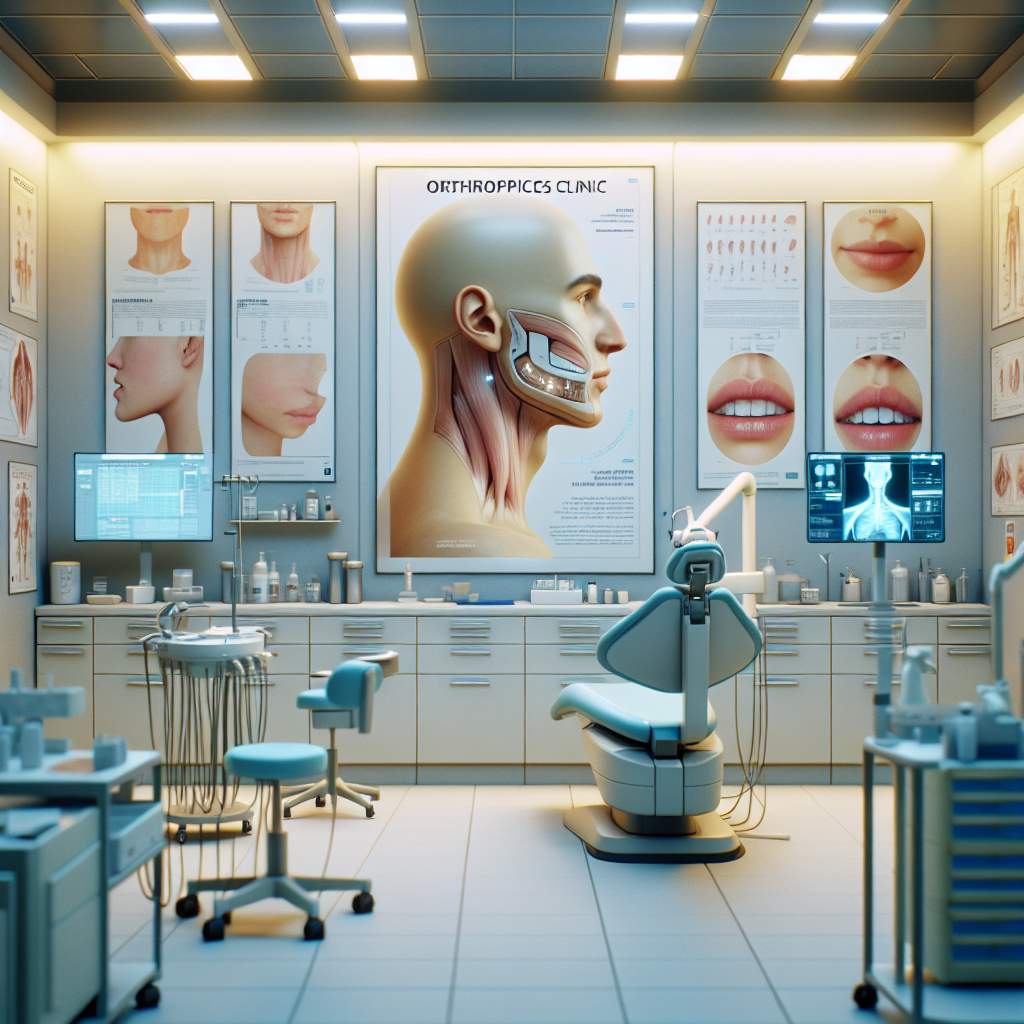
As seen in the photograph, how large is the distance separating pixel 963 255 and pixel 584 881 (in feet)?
13.5

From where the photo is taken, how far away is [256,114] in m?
5.67

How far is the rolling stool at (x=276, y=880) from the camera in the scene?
3311 mm

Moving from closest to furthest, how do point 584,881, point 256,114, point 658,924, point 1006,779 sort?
point 1006,779, point 658,924, point 584,881, point 256,114

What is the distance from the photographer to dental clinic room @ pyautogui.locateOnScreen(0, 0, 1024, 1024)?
16.3 ft

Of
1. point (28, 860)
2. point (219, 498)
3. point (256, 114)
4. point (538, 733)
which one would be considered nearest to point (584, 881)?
point (538, 733)

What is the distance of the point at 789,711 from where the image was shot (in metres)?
5.34

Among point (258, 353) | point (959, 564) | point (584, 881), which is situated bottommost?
point (584, 881)

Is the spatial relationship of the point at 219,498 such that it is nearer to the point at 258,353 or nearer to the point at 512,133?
the point at 258,353

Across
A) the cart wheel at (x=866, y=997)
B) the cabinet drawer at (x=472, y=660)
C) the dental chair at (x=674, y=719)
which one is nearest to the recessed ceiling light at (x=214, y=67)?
the cabinet drawer at (x=472, y=660)

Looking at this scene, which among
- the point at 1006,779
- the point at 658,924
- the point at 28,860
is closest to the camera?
the point at 28,860

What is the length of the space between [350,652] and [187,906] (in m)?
1.96

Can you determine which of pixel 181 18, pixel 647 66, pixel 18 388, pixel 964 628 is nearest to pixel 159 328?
pixel 18 388

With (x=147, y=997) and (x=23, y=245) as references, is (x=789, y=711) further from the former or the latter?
(x=23, y=245)

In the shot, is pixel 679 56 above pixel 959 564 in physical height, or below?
above
